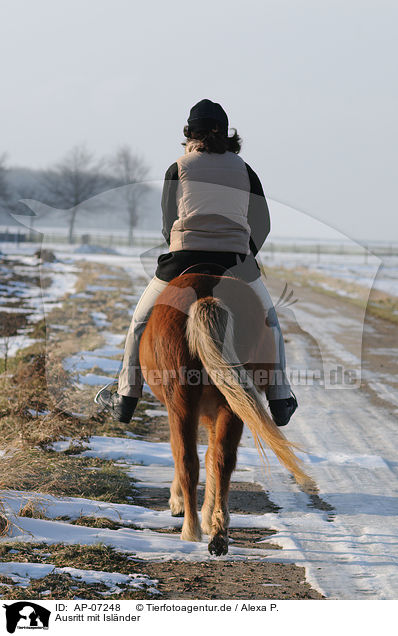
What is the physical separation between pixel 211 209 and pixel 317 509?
8.26ft

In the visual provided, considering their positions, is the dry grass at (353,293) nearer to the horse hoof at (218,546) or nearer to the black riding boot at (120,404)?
the black riding boot at (120,404)

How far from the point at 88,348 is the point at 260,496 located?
6.59 m

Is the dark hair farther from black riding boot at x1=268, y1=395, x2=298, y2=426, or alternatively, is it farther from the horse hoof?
the horse hoof

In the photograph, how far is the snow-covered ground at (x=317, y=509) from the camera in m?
4.21

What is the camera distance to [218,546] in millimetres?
3986

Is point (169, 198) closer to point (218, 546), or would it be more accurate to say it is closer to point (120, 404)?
point (120, 404)

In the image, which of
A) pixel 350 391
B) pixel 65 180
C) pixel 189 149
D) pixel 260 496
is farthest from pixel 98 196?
pixel 65 180

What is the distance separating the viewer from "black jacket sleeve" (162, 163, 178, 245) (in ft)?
14.7

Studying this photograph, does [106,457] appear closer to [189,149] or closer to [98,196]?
[98,196]

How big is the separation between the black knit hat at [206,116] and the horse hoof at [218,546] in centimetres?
265

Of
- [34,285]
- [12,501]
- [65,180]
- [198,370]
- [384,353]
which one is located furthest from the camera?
[34,285]

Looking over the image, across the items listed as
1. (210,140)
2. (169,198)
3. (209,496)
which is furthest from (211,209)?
(209,496)

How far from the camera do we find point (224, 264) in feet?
14.4
